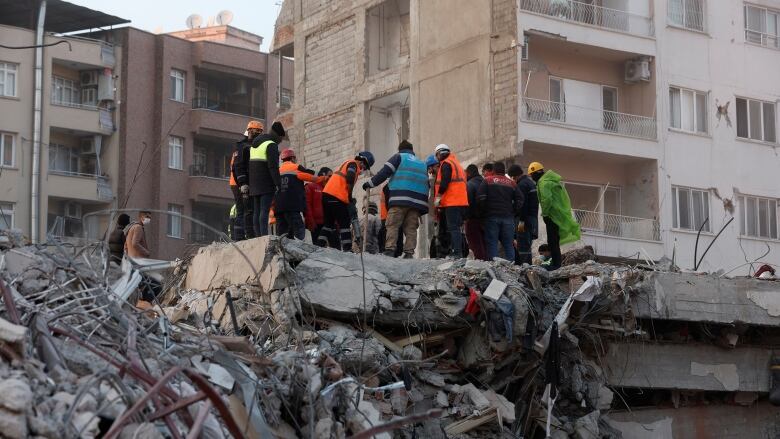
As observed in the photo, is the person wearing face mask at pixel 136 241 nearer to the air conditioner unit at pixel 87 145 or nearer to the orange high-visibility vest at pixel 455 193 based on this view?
the orange high-visibility vest at pixel 455 193

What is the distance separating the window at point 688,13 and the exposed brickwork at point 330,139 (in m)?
8.31

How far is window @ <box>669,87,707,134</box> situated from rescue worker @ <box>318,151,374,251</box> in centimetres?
1653

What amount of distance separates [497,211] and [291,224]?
245cm

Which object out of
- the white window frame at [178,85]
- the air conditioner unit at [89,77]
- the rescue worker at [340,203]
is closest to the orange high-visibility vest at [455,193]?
the rescue worker at [340,203]

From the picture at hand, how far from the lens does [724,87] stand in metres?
30.2

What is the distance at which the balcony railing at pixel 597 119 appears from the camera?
27.1 m

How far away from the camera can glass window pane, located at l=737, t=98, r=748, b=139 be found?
30375 mm

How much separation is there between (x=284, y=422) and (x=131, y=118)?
112 feet

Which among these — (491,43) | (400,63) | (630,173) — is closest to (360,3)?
(400,63)

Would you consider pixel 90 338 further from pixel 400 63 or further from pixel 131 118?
pixel 131 118

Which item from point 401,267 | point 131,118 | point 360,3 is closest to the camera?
point 401,267

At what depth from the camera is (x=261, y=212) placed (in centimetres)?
1332

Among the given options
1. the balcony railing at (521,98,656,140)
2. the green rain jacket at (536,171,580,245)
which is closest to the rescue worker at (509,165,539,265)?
the green rain jacket at (536,171,580,245)

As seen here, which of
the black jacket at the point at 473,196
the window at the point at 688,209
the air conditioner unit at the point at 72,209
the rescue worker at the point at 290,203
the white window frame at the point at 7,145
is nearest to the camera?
the rescue worker at the point at 290,203
